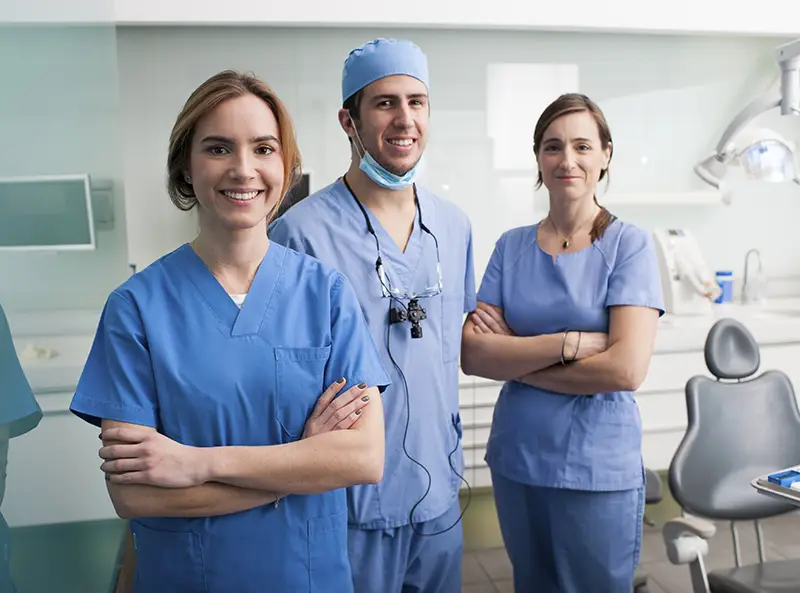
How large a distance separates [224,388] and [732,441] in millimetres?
1448

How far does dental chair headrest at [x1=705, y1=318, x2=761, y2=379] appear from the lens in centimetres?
200

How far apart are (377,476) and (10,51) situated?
803 mm

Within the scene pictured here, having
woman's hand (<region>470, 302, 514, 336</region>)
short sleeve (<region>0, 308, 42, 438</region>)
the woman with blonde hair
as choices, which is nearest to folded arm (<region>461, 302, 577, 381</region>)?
woman's hand (<region>470, 302, 514, 336</region>)

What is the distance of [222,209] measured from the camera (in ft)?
3.84

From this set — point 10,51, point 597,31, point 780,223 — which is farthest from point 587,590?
point 780,223

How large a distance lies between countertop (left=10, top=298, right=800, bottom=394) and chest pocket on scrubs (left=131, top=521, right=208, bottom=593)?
11.7 inches

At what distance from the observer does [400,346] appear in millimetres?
1487

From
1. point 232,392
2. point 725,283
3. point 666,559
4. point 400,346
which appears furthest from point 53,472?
point 725,283

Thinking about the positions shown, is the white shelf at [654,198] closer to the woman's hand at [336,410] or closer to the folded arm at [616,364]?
the folded arm at [616,364]

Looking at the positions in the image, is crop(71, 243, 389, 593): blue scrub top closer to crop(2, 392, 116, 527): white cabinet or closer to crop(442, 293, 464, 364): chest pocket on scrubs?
crop(2, 392, 116, 527): white cabinet

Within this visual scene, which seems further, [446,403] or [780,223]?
[780,223]

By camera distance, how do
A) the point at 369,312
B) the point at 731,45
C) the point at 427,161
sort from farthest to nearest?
the point at 731,45 < the point at 427,161 < the point at 369,312

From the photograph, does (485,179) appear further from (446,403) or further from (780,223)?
(446,403)

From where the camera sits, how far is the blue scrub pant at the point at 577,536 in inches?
65.8
